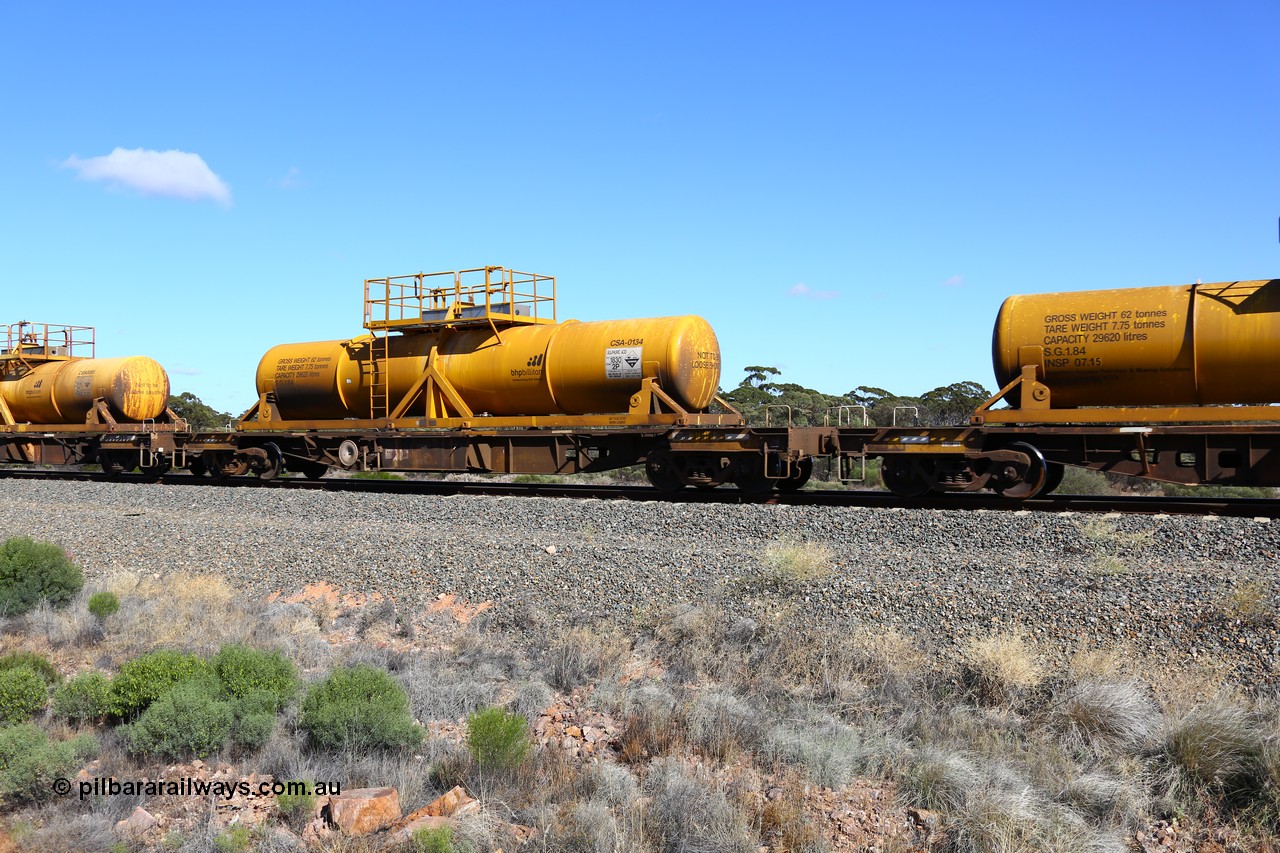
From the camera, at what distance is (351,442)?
69.4ft

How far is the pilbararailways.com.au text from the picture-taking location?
6.44 meters

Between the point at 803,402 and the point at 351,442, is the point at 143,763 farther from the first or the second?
the point at 803,402

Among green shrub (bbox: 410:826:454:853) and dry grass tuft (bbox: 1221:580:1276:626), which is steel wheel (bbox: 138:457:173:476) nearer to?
green shrub (bbox: 410:826:454:853)

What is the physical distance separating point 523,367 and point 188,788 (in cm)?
1309

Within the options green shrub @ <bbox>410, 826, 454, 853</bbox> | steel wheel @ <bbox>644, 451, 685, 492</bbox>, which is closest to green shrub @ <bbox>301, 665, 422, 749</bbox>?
green shrub @ <bbox>410, 826, 454, 853</bbox>

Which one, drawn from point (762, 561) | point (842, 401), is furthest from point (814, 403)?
point (762, 561)

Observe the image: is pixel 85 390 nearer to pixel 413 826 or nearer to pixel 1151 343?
pixel 1151 343

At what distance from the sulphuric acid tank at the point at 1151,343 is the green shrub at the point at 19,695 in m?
12.4

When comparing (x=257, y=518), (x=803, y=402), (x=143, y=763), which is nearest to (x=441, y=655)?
(x=143, y=763)

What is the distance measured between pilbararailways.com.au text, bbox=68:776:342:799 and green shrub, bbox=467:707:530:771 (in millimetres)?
867

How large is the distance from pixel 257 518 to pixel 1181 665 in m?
13.0

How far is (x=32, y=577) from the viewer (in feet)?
36.7

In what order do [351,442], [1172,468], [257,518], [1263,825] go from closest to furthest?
[1263,825]
[1172,468]
[257,518]
[351,442]

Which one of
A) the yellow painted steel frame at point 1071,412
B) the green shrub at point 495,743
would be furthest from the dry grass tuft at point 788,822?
the yellow painted steel frame at point 1071,412
